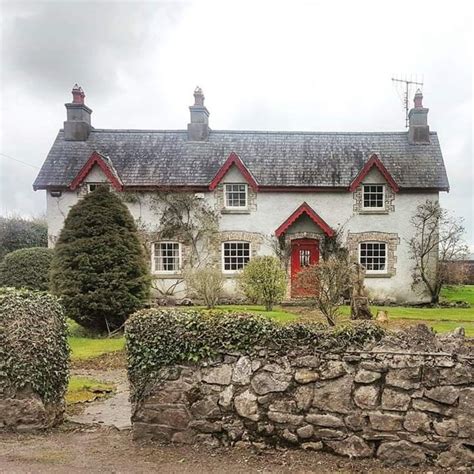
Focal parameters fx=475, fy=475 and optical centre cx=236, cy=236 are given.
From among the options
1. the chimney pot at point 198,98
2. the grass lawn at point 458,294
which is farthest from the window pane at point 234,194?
the grass lawn at point 458,294

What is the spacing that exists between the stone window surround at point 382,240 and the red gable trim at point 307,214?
1.07 metres

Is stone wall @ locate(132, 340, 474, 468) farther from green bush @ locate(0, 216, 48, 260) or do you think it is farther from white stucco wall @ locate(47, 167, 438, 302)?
green bush @ locate(0, 216, 48, 260)

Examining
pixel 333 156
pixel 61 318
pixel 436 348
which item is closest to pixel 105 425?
pixel 61 318

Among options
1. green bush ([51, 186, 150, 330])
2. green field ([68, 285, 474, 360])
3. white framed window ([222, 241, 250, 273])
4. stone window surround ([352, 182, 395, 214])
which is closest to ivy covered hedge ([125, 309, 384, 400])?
green field ([68, 285, 474, 360])

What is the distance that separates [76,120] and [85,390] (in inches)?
675

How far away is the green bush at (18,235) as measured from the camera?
77.0 ft

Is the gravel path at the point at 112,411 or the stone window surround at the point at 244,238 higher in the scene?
the stone window surround at the point at 244,238

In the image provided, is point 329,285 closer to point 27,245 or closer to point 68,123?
point 68,123

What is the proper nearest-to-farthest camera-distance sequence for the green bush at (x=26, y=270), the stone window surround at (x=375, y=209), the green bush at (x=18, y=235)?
the green bush at (x=26, y=270)
the stone window surround at (x=375, y=209)
the green bush at (x=18, y=235)

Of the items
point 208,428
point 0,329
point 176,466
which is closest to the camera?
point 176,466

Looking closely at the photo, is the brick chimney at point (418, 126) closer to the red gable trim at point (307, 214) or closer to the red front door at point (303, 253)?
the red gable trim at point (307, 214)

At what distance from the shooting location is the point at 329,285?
11.9m

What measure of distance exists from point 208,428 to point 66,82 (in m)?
22.3

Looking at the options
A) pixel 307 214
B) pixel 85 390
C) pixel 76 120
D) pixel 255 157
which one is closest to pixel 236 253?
pixel 307 214
